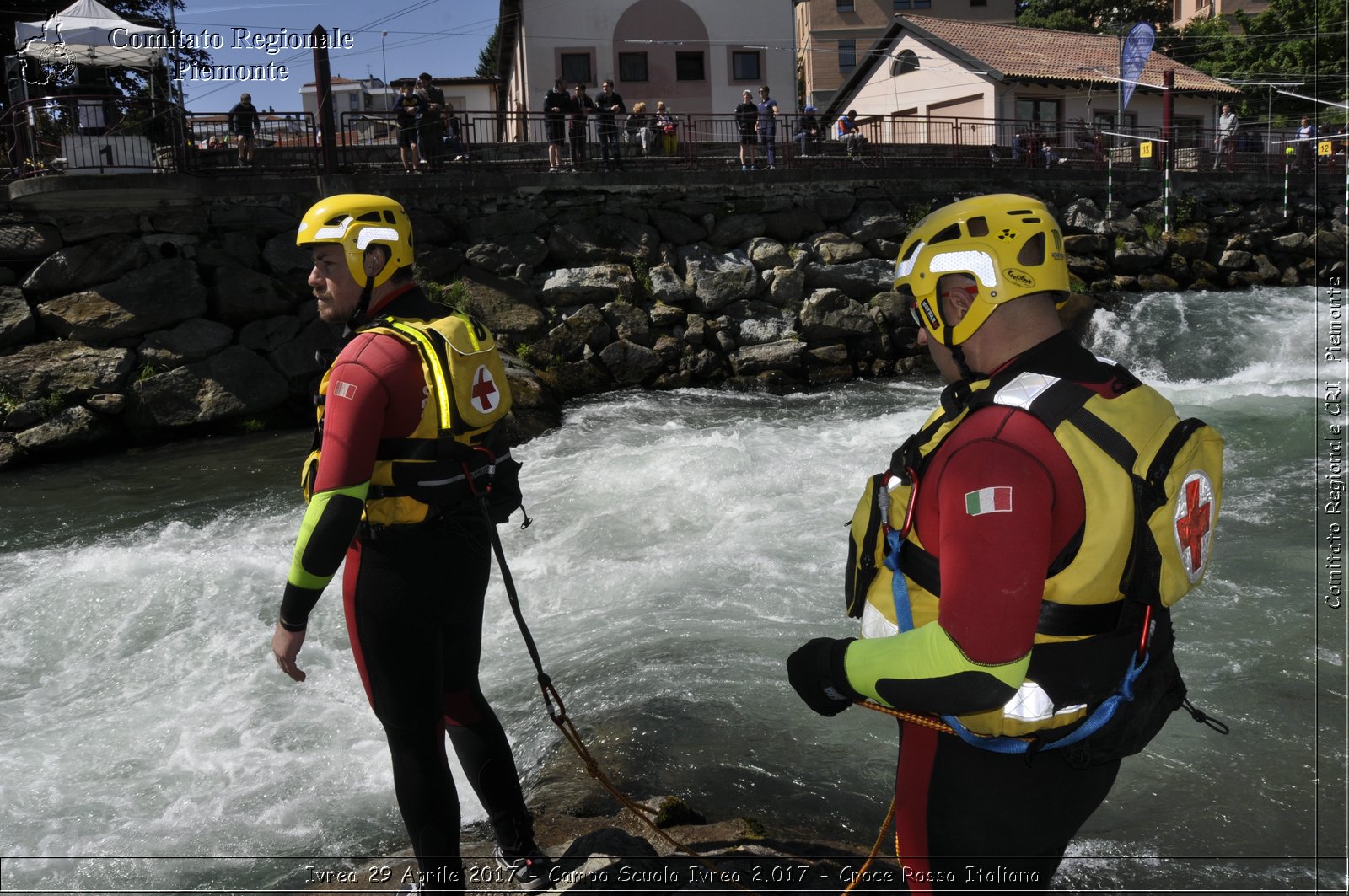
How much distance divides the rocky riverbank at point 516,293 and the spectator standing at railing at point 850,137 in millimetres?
1753

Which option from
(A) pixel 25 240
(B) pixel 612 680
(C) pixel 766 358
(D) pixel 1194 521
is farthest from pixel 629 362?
(D) pixel 1194 521

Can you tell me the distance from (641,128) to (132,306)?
31.2ft

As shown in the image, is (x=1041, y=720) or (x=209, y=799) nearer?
(x=1041, y=720)

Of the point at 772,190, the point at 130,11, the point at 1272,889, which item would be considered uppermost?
the point at 130,11

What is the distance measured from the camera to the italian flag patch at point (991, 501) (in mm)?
1718

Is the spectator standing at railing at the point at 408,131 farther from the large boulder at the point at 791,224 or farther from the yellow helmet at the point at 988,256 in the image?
the yellow helmet at the point at 988,256

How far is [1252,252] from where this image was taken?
23078 millimetres

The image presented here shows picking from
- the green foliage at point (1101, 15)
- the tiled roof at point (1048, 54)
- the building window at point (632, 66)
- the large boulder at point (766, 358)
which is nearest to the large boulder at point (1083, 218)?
the large boulder at point (766, 358)

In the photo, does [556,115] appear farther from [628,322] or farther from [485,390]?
[485,390]

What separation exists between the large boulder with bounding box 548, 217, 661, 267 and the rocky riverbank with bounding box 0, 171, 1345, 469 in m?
0.04

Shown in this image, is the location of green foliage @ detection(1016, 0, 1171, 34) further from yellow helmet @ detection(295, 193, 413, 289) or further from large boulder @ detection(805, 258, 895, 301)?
yellow helmet @ detection(295, 193, 413, 289)

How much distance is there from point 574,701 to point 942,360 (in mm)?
3648

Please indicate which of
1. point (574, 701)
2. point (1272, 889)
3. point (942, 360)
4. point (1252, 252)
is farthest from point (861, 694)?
point (1252, 252)

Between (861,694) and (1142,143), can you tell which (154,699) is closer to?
(861,694)
